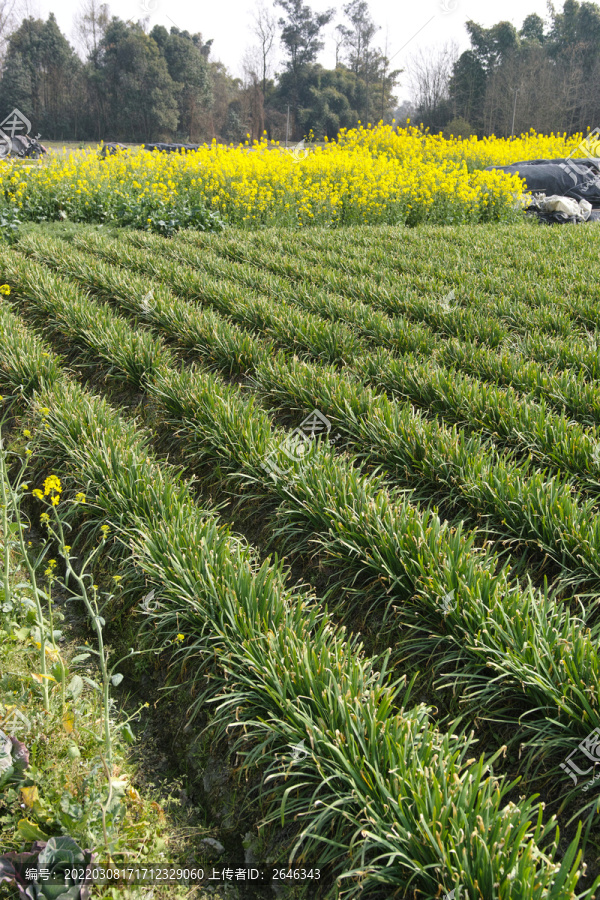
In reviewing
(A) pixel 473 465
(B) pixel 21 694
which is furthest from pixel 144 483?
(A) pixel 473 465

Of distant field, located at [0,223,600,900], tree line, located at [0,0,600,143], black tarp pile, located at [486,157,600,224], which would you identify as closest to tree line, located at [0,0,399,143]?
tree line, located at [0,0,600,143]

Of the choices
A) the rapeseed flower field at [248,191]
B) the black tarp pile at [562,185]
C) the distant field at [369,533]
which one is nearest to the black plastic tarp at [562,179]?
the black tarp pile at [562,185]

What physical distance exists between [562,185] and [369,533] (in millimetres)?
14090

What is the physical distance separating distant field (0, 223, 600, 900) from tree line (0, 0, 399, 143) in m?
34.9

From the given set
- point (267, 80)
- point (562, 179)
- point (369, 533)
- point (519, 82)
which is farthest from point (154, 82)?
point (369, 533)

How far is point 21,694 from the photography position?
7.33ft

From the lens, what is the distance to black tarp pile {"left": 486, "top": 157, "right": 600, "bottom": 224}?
513 inches

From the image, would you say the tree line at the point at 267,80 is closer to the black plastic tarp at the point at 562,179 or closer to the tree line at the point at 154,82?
the tree line at the point at 154,82

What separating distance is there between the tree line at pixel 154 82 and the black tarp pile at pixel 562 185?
24767 millimetres

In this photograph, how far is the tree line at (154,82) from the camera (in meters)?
36.1

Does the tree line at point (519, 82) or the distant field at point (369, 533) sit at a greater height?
the tree line at point (519, 82)

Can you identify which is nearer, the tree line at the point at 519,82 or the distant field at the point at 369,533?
the distant field at the point at 369,533

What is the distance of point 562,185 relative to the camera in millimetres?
14047

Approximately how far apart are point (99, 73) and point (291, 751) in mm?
43615
